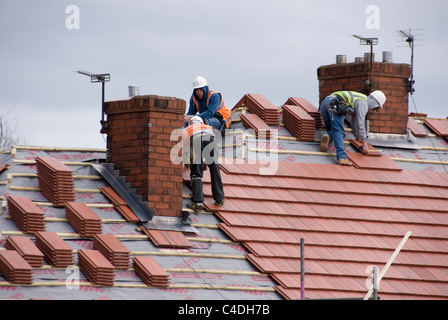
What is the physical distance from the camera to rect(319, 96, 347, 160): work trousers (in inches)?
743

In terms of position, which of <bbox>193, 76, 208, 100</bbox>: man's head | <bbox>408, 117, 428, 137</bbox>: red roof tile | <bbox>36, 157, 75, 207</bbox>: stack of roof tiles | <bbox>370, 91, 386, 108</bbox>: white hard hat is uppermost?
<bbox>193, 76, 208, 100</bbox>: man's head

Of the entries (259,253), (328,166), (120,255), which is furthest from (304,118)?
(120,255)

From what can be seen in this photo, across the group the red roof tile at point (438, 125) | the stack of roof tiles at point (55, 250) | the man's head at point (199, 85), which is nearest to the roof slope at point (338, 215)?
the red roof tile at point (438, 125)

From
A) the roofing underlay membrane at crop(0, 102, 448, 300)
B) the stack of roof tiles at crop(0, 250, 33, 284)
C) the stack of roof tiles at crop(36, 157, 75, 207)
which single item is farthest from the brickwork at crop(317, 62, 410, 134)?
the stack of roof tiles at crop(0, 250, 33, 284)

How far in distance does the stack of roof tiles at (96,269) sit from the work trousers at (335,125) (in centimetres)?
593

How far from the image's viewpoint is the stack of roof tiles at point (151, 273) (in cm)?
1442

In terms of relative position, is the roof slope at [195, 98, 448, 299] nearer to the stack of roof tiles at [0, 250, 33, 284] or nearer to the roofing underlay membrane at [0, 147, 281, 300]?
the roofing underlay membrane at [0, 147, 281, 300]

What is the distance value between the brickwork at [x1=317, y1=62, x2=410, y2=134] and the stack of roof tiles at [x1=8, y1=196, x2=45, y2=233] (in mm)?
7599

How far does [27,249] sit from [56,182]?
5.50 ft

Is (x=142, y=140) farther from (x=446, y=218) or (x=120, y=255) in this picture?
(x=446, y=218)

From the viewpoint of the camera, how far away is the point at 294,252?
53.6 ft

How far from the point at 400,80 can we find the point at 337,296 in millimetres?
6168

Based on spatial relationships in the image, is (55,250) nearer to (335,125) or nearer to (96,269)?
(96,269)

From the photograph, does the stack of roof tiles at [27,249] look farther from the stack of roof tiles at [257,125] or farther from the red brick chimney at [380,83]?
the red brick chimney at [380,83]
